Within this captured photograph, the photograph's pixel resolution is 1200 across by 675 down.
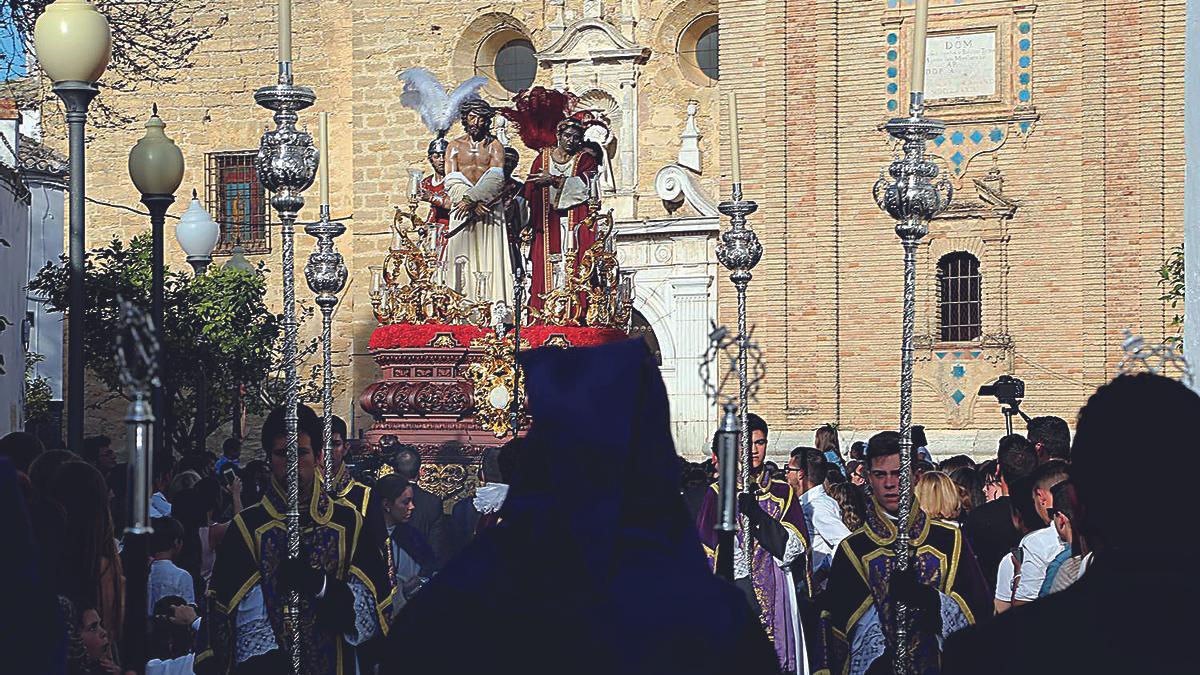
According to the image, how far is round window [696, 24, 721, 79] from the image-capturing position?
27.7 m

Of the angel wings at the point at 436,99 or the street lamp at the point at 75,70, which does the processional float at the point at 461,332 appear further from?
the street lamp at the point at 75,70

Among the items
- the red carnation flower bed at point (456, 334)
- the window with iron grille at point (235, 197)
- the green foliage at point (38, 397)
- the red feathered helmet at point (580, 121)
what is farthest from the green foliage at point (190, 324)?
the window with iron grille at point (235, 197)

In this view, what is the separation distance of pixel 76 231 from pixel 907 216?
13.8 feet

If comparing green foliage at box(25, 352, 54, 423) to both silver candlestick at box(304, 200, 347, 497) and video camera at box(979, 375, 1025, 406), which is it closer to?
video camera at box(979, 375, 1025, 406)

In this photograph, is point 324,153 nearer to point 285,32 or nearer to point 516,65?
point 285,32

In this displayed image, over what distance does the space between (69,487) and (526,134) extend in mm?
7950


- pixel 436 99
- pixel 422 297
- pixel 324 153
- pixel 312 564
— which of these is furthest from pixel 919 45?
pixel 436 99

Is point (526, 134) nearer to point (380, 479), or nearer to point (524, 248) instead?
point (524, 248)

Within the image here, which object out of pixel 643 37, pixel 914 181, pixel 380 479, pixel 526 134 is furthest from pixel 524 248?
pixel 643 37

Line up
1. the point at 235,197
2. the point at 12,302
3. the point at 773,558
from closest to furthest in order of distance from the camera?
the point at 773,558 < the point at 12,302 < the point at 235,197

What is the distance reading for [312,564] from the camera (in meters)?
7.00

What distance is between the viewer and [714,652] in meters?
3.47

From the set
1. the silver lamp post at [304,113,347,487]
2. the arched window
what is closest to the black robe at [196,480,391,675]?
the silver lamp post at [304,113,347,487]

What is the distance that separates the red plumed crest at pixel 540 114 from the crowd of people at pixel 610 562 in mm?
3017
